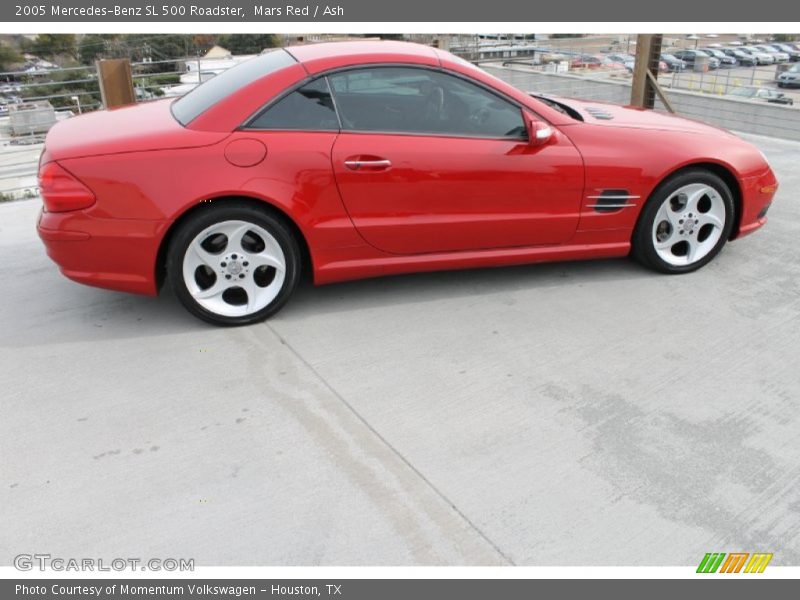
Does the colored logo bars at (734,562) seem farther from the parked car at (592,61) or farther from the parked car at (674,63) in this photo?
the parked car at (592,61)

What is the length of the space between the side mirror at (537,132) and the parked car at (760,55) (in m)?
40.4

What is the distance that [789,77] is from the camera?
25.8 m

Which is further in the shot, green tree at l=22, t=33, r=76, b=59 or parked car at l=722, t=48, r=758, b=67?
parked car at l=722, t=48, r=758, b=67

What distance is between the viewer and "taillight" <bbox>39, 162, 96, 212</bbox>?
3406 millimetres

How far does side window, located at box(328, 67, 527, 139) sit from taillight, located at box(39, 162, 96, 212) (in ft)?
4.54

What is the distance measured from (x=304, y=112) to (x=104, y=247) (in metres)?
1.27

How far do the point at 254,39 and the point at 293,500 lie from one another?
28.9 ft

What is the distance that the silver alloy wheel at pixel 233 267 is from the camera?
3.57 m

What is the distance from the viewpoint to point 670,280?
4.33 metres

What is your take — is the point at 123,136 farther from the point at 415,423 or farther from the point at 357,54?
the point at 415,423

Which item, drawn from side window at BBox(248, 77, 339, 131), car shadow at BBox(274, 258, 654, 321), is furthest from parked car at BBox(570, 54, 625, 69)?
side window at BBox(248, 77, 339, 131)

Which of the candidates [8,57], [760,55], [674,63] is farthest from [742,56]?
[8,57]

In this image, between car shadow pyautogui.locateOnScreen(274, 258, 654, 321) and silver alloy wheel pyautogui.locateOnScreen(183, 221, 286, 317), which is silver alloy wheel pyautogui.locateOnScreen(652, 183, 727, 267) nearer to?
car shadow pyautogui.locateOnScreen(274, 258, 654, 321)

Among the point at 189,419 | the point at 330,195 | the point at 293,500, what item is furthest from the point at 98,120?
the point at 293,500
